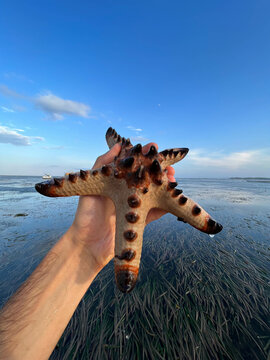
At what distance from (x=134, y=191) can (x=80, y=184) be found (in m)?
0.73

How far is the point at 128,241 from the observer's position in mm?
1942

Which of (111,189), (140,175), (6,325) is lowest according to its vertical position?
(6,325)

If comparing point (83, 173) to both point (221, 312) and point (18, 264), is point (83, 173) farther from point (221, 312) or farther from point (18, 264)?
point (18, 264)

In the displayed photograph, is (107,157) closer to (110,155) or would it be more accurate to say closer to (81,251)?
(110,155)

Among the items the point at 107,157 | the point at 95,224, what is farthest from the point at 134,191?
the point at 95,224

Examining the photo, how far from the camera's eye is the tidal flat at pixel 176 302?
2588 mm

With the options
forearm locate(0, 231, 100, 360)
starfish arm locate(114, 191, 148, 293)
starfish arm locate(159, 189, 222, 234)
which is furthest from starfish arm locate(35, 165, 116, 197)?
forearm locate(0, 231, 100, 360)

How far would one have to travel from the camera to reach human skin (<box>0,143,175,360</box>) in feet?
6.05

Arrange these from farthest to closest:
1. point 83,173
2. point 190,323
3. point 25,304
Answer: point 190,323
point 83,173
point 25,304

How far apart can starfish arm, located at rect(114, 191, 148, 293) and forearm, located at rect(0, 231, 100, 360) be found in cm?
98

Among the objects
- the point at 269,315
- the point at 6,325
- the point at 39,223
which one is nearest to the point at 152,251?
the point at 269,315

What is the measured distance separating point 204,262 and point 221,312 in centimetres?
158

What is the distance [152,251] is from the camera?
523 cm

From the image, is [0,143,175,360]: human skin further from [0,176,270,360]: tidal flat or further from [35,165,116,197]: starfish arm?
[0,176,270,360]: tidal flat
